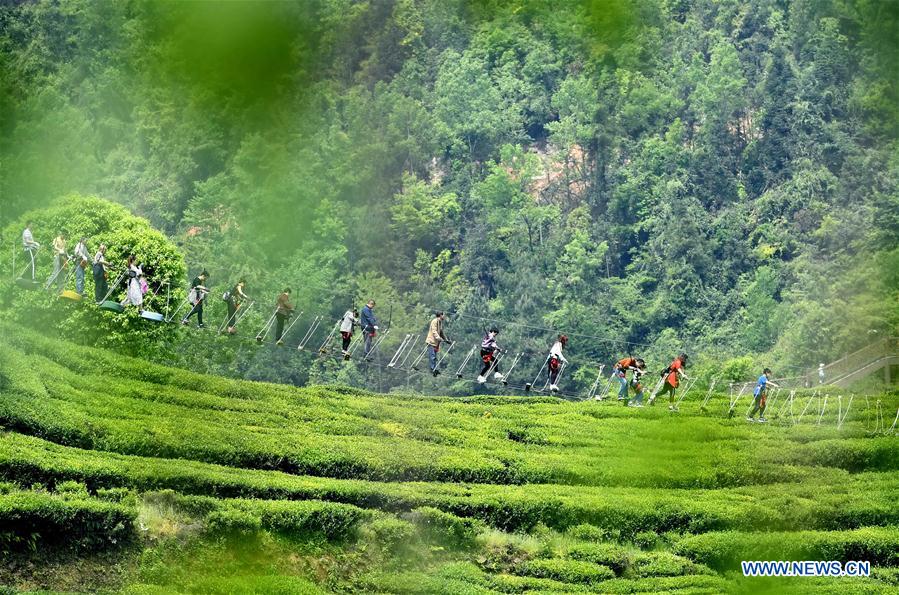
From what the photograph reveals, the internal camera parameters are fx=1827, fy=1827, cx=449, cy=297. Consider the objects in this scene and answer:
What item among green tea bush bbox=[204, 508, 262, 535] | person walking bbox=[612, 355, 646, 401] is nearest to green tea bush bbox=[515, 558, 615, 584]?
person walking bbox=[612, 355, 646, 401]

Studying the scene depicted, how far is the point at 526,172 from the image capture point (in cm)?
9175

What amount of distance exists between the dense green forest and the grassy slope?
8497 millimetres

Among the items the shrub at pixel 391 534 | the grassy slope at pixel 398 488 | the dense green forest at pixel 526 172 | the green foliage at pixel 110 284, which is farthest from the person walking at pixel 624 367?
the dense green forest at pixel 526 172

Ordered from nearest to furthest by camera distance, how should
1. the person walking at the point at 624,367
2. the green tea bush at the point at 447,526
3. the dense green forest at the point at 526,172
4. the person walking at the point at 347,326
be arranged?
the person walking at the point at 347,326
the person walking at the point at 624,367
the green tea bush at the point at 447,526
the dense green forest at the point at 526,172

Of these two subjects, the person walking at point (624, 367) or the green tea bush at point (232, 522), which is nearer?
the green tea bush at point (232, 522)

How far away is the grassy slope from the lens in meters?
37.1

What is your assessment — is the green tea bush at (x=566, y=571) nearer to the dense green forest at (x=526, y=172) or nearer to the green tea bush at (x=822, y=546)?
the green tea bush at (x=822, y=546)

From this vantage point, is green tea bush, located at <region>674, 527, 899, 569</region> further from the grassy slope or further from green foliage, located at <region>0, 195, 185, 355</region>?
green foliage, located at <region>0, 195, 185, 355</region>

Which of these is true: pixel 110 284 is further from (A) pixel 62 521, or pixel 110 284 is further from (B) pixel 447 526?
(A) pixel 62 521

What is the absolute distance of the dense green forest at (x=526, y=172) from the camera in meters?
69.2

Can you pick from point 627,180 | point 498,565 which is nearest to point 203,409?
point 498,565

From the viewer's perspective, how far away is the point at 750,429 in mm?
53031

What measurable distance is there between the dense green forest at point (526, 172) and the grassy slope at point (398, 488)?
27.9ft

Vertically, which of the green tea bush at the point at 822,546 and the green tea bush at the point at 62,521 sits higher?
the green tea bush at the point at 62,521
